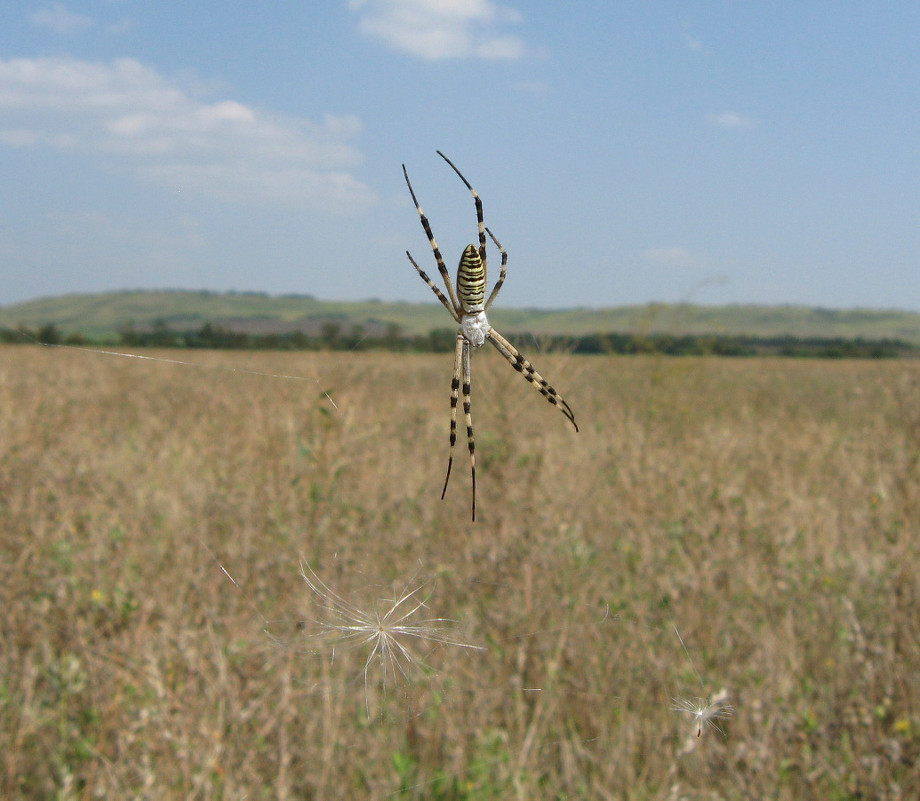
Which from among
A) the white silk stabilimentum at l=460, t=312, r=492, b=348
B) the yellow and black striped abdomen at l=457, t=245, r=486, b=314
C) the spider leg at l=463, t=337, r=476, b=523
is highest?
the yellow and black striped abdomen at l=457, t=245, r=486, b=314

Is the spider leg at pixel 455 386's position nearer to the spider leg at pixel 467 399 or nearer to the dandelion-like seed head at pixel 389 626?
the spider leg at pixel 467 399

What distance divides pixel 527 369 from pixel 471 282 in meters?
0.74

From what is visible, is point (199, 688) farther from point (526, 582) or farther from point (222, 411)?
point (222, 411)

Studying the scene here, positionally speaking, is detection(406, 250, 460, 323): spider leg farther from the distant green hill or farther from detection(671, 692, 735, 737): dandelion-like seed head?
detection(671, 692, 735, 737): dandelion-like seed head

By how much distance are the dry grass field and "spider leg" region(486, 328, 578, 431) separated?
0.50m

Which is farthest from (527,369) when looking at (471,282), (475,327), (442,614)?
(442,614)

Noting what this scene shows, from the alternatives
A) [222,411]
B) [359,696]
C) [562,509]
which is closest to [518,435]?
[562,509]

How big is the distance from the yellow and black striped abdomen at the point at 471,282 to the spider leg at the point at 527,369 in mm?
108

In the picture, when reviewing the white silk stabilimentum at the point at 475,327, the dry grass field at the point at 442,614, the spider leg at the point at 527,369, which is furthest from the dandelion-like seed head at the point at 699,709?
the white silk stabilimentum at the point at 475,327

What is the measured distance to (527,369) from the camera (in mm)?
2137

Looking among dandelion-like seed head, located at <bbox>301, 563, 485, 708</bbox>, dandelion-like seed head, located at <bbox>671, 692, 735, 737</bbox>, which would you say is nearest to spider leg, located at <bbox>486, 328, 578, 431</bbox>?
dandelion-like seed head, located at <bbox>301, 563, 485, 708</bbox>

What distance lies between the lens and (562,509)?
6105 mm

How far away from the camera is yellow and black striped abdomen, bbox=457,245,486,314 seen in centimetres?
143

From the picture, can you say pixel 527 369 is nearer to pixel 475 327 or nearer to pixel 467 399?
pixel 467 399
